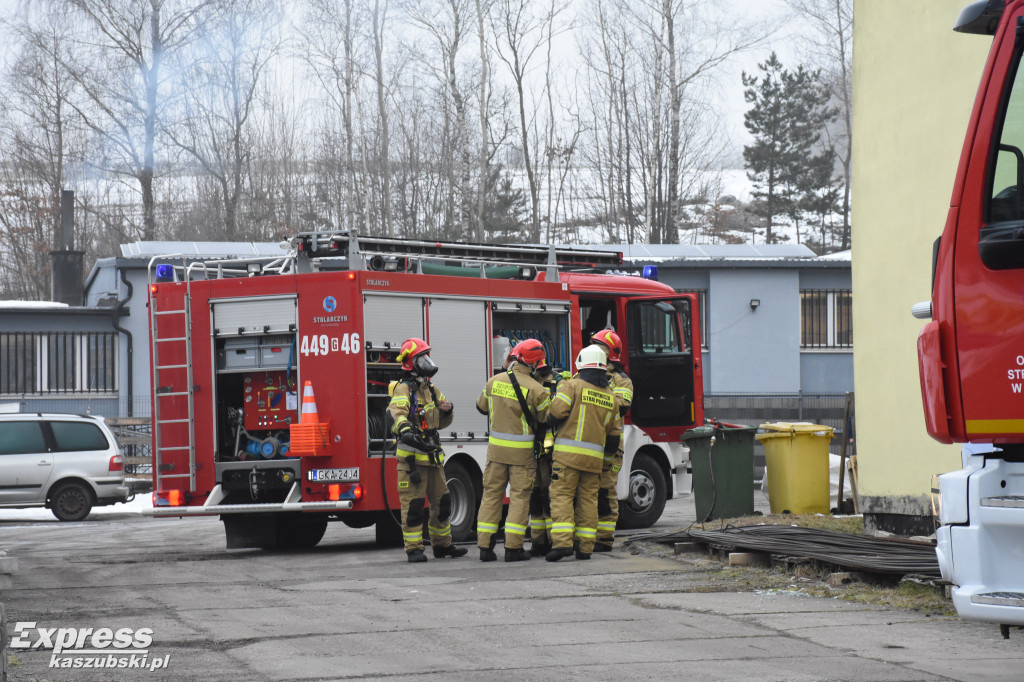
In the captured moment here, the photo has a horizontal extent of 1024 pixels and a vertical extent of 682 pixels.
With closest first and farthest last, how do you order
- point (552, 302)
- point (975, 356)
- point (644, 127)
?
1. point (975, 356)
2. point (552, 302)
3. point (644, 127)

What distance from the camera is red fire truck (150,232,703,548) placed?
11898mm

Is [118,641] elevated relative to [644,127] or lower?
lower

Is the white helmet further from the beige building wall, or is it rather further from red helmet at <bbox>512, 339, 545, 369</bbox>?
the beige building wall

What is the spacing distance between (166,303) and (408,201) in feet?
102

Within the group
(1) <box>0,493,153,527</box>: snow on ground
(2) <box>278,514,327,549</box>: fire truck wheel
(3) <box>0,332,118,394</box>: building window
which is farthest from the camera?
(3) <box>0,332,118,394</box>: building window

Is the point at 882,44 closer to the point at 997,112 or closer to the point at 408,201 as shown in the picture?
the point at 997,112

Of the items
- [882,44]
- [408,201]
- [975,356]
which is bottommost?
[975,356]

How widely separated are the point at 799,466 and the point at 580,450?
3.66m

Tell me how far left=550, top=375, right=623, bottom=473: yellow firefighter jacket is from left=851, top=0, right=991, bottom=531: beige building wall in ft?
7.84

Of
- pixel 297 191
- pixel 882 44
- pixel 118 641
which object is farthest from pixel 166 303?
pixel 297 191

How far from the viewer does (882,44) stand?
11258 mm

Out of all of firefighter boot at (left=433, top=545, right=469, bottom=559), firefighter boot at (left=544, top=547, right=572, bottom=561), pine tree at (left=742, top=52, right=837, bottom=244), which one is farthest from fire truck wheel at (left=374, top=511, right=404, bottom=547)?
pine tree at (left=742, top=52, right=837, bottom=244)

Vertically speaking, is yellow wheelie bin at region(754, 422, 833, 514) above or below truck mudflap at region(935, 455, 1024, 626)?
below
